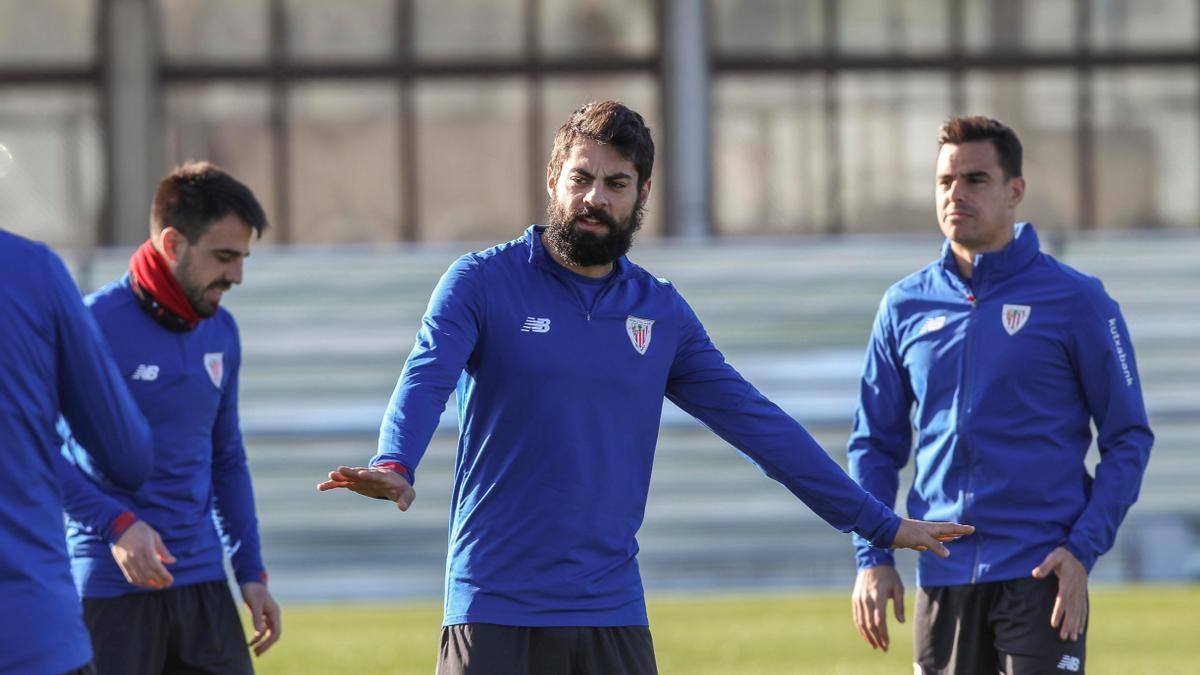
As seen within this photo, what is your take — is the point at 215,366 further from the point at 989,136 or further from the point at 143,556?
the point at 989,136

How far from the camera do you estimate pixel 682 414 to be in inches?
631

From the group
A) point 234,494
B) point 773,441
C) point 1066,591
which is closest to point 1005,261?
point 1066,591

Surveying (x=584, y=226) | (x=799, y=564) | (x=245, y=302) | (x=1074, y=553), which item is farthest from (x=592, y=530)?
(x=245, y=302)

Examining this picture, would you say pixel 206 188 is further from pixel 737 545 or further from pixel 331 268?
pixel 331 268

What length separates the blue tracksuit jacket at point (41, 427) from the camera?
3371 millimetres

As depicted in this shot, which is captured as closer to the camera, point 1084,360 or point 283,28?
point 1084,360

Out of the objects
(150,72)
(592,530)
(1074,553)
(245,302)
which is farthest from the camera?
(150,72)

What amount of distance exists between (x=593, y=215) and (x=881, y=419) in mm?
1652

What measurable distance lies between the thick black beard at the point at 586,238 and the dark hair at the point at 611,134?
0.36ft

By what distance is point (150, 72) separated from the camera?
20906 mm

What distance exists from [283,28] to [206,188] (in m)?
16.0

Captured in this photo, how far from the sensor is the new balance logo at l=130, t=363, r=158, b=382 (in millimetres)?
5309

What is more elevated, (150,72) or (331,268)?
(150,72)

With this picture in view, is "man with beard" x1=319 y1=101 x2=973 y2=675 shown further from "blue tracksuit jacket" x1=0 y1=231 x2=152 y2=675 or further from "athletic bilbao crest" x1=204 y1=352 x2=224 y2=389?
"athletic bilbao crest" x1=204 y1=352 x2=224 y2=389
